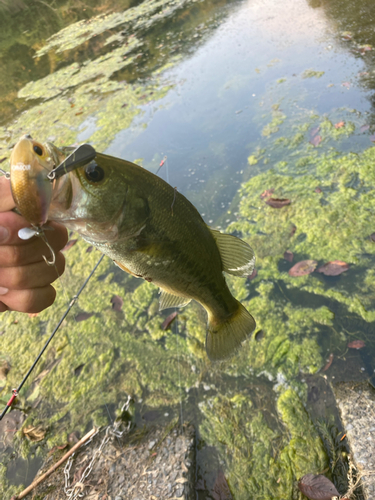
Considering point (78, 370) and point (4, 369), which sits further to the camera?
point (4, 369)

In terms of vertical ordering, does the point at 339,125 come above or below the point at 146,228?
below

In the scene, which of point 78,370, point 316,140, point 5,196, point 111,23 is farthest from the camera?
point 111,23

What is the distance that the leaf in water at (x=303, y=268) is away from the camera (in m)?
2.70

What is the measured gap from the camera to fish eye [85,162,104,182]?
1059 mm

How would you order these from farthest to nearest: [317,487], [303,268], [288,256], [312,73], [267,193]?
[312,73] < [267,193] < [288,256] < [303,268] < [317,487]

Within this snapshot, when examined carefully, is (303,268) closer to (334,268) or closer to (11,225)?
(334,268)

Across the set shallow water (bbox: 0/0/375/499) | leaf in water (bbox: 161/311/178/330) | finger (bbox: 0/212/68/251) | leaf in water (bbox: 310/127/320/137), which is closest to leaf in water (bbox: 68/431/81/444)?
shallow water (bbox: 0/0/375/499)

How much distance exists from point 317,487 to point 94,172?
6.31ft

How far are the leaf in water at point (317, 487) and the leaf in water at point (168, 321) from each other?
1.42m

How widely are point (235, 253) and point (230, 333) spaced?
45 cm

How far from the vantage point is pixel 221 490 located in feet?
5.98

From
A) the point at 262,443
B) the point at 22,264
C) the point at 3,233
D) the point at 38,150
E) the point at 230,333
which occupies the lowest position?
the point at 262,443

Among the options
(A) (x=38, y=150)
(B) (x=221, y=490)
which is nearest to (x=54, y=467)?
(B) (x=221, y=490)

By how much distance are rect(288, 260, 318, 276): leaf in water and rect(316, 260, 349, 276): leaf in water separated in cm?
6
